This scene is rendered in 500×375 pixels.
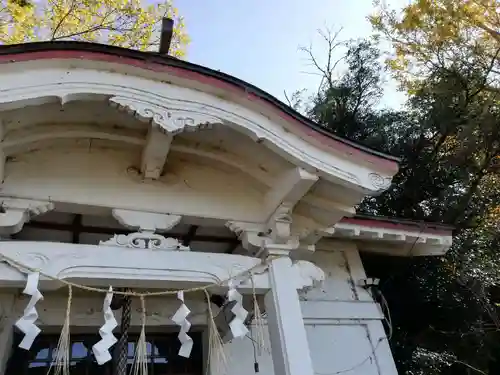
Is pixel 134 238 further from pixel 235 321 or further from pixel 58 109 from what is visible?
pixel 58 109

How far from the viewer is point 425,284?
22.0 feet

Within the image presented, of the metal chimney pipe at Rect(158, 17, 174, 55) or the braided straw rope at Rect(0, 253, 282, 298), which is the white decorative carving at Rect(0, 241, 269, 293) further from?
the metal chimney pipe at Rect(158, 17, 174, 55)

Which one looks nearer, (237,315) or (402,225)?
(237,315)

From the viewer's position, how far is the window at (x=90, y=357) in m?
3.79

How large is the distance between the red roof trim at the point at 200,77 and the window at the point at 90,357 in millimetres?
2406

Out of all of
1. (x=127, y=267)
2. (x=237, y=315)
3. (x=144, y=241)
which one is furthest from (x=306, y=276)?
(x=127, y=267)

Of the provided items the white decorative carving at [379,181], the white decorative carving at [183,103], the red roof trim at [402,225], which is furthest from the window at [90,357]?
the white decorative carving at [379,181]

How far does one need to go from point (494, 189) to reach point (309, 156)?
6.13 meters

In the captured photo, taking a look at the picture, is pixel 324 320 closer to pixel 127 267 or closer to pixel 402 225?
pixel 402 225

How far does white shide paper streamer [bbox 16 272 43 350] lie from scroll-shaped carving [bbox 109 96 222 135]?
127cm

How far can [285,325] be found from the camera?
10.4 ft

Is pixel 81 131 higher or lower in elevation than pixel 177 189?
higher

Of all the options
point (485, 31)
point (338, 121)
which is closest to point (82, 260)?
point (338, 121)

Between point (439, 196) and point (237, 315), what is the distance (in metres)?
5.82
